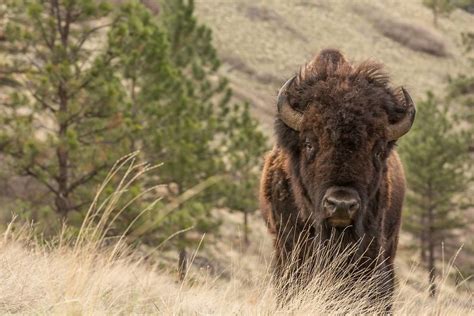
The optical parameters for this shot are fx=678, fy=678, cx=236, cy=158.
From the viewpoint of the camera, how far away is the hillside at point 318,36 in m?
58.0

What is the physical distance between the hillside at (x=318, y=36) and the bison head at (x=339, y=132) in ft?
147

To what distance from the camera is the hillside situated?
5797 centimetres

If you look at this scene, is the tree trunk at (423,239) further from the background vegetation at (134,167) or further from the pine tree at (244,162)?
the pine tree at (244,162)

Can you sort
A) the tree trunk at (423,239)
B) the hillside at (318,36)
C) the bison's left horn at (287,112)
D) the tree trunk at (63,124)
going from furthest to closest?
the hillside at (318,36), the tree trunk at (423,239), the tree trunk at (63,124), the bison's left horn at (287,112)

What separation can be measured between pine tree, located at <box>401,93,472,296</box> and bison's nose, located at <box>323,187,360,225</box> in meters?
23.1

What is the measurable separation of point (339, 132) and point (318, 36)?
6224 cm

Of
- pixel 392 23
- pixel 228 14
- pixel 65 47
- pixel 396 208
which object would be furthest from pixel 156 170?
pixel 392 23

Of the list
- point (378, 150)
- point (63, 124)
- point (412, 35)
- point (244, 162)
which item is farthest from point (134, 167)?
point (412, 35)

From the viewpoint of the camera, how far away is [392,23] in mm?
71438

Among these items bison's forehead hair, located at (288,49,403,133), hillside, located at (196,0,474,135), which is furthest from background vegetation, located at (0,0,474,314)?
hillside, located at (196,0,474,135)

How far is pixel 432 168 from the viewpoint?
2780 centimetres

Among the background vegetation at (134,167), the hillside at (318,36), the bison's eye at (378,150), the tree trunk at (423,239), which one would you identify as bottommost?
the tree trunk at (423,239)

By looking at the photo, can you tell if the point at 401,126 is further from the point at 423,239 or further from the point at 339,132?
the point at 423,239

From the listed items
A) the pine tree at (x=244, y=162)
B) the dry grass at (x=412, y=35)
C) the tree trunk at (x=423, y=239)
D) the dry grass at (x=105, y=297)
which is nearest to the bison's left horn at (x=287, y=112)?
the dry grass at (x=105, y=297)
